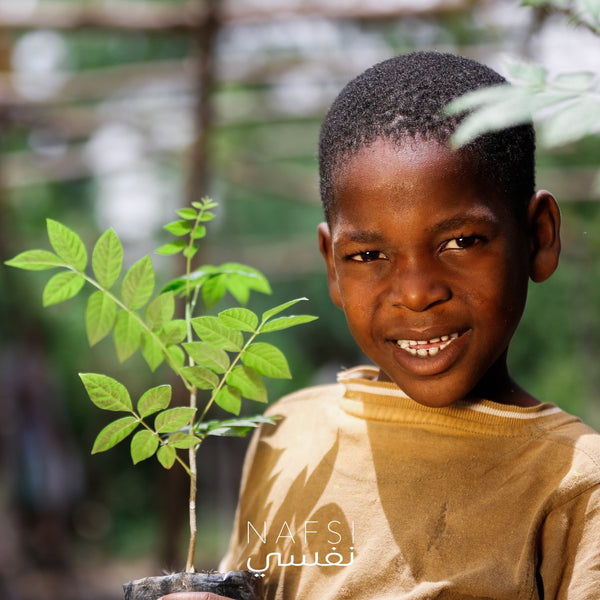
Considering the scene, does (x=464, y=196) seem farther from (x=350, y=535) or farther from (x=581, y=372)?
(x=581, y=372)

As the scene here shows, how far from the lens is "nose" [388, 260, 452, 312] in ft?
4.00

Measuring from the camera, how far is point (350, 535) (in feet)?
4.45

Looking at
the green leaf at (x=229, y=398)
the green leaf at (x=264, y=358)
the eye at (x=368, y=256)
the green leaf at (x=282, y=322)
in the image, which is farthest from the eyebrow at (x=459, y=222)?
the green leaf at (x=229, y=398)

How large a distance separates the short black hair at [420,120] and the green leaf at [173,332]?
0.31 m

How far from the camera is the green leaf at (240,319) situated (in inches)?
52.3

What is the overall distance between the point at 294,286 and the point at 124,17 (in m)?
6.36

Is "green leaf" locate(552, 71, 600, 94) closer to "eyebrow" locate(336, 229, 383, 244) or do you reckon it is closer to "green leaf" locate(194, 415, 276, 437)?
"eyebrow" locate(336, 229, 383, 244)

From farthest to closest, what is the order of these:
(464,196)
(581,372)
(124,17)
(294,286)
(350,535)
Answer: (294,286)
(581,372)
(124,17)
(350,535)
(464,196)

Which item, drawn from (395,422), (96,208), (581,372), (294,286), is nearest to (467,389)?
(395,422)

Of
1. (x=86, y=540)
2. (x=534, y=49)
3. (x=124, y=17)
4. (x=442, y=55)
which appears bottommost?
(x=86, y=540)

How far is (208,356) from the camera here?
1332 mm

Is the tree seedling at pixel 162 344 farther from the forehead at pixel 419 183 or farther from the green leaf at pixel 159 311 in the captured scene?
the forehead at pixel 419 183

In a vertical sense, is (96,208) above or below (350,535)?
above

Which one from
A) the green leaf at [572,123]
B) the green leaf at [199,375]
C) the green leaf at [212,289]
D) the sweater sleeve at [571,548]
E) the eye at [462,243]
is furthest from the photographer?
the green leaf at [212,289]
